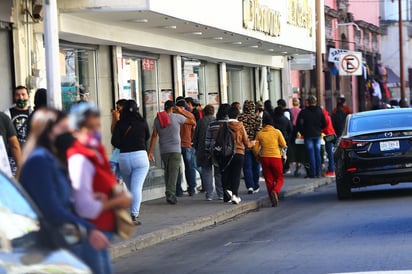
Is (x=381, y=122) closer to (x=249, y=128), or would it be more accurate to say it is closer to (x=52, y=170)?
(x=249, y=128)

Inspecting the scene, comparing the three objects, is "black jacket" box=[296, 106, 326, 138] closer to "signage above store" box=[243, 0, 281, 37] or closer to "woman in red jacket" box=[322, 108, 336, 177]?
"woman in red jacket" box=[322, 108, 336, 177]

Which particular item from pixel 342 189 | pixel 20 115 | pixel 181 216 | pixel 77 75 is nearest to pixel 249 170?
pixel 342 189

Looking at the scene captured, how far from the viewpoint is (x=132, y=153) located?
13.5m

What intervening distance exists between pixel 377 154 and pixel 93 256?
12.4 m

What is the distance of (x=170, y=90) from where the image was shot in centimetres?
2117

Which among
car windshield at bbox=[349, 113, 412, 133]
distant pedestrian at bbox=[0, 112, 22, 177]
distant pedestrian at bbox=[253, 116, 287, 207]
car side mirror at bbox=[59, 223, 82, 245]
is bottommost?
distant pedestrian at bbox=[253, 116, 287, 207]

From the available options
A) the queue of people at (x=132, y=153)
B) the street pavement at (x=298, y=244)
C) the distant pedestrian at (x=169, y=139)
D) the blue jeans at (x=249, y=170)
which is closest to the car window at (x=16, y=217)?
the queue of people at (x=132, y=153)

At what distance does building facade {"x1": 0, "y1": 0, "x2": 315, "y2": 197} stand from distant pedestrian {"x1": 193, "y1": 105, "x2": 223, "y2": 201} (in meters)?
1.62

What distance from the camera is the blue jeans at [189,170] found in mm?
18812

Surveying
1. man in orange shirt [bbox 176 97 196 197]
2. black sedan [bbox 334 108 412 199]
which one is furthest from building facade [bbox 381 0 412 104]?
black sedan [bbox 334 108 412 199]

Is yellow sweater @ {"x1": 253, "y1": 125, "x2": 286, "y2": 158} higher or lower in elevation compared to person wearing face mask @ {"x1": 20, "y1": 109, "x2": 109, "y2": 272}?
lower

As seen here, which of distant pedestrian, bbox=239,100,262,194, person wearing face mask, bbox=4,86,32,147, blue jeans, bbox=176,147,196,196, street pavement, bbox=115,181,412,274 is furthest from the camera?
distant pedestrian, bbox=239,100,262,194

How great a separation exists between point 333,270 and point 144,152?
A: 15.8 feet

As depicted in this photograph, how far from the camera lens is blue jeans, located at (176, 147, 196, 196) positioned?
61.7 feet
